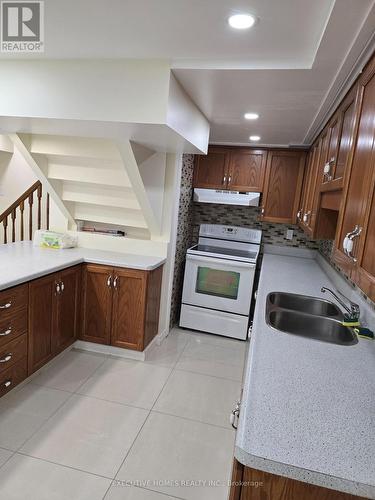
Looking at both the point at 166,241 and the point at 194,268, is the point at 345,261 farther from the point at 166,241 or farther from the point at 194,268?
the point at 194,268

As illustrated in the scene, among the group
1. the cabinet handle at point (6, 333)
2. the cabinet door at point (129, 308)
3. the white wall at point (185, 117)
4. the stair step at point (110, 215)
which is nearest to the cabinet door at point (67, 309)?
the cabinet door at point (129, 308)

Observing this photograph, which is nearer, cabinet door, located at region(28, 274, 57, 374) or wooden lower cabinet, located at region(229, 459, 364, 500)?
wooden lower cabinet, located at region(229, 459, 364, 500)

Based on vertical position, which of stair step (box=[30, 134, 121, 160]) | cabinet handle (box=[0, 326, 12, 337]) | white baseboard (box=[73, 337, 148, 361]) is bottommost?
white baseboard (box=[73, 337, 148, 361])

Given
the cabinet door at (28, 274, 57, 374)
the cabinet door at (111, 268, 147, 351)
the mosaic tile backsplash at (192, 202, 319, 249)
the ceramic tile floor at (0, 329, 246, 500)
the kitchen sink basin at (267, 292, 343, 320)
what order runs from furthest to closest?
1. the mosaic tile backsplash at (192, 202, 319, 249)
2. the cabinet door at (111, 268, 147, 351)
3. the cabinet door at (28, 274, 57, 374)
4. the kitchen sink basin at (267, 292, 343, 320)
5. the ceramic tile floor at (0, 329, 246, 500)

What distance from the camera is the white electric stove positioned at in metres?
3.51

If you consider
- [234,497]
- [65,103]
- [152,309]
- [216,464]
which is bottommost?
[216,464]

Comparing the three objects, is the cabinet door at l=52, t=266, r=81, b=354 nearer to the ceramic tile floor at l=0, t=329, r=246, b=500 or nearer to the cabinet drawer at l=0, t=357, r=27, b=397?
the ceramic tile floor at l=0, t=329, r=246, b=500

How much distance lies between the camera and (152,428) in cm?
213

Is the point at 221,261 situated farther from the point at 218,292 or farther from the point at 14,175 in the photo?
the point at 14,175

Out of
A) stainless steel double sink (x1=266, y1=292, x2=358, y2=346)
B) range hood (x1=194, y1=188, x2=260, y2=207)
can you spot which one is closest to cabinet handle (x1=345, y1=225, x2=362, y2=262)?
stainless steel double sink (x1=266, y1=292, x2=358, y2=346)

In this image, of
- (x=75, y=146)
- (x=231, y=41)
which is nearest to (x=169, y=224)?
(x=75, y=146)

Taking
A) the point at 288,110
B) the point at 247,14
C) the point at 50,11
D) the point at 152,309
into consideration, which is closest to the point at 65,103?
the point at 50,11

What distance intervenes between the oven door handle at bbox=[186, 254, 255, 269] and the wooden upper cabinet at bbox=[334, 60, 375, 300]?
1.98 m

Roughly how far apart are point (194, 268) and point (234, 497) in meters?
2.76
